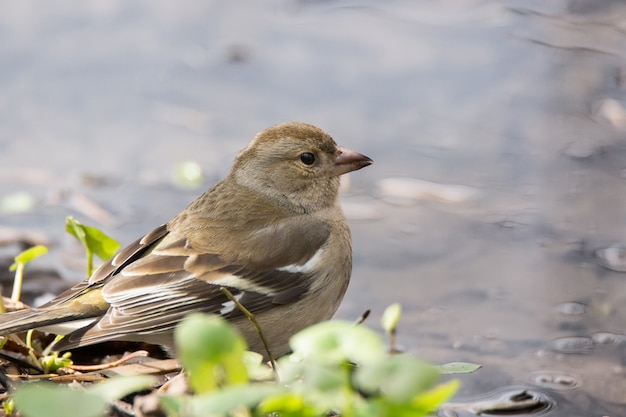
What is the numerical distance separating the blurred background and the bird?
924mm

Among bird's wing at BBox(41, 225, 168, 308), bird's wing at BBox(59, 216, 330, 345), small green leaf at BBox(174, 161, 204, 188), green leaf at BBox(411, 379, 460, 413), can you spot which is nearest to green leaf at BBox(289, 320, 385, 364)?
green leaf at BBox(411, 379, 460, 413)

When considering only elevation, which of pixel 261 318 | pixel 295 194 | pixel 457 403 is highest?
pixel 295 194

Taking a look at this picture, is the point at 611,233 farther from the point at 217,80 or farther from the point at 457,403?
the point at 217,80

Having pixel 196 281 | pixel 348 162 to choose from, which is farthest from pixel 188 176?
pixel 196 281

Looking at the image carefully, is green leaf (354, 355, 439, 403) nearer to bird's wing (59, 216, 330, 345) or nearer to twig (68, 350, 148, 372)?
bird's wing (59, 216, 330, 345)

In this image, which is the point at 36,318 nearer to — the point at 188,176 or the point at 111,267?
the point at 111,267

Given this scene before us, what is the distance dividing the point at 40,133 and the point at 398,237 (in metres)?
3.20

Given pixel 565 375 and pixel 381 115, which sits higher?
pixel 381 115

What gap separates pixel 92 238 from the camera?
5.70 metres

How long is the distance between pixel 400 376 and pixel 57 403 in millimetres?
1033

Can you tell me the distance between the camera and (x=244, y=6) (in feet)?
34.1

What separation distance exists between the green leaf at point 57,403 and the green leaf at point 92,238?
2.48 m

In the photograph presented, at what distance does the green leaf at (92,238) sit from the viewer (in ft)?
18.4

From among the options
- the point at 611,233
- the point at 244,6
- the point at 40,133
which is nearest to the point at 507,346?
the point at 611,233
